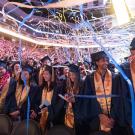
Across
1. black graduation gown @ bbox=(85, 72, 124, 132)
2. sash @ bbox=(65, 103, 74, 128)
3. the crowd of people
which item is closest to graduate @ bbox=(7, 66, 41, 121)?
the crowd of people

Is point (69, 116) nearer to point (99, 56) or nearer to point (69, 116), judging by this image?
point (69, 116)

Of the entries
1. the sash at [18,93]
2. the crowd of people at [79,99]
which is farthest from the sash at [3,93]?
the sash at [18,93]

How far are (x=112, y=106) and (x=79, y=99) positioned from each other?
0.43 metres

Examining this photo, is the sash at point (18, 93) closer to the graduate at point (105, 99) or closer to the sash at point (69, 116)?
the sash at point (69, 116)

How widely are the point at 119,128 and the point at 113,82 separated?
522 millimetres

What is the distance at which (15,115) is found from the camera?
406cm

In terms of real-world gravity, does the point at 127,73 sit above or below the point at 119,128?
above

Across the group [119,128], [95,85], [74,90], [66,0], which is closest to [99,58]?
[95,85]

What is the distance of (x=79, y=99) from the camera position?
3475 mm

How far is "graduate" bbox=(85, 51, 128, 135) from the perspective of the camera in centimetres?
315

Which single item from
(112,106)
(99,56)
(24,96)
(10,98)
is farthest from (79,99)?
(10,98)

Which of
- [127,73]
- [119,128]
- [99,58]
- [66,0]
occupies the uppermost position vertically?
[66,0]

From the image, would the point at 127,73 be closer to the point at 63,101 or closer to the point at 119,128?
the point at 119,128

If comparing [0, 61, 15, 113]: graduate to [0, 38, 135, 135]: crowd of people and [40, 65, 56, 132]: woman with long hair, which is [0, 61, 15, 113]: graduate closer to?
[0, 38, 135, 135]: crowd of people
